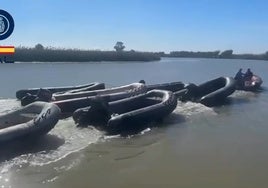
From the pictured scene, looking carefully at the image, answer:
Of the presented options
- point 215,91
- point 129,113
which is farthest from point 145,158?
point 215,91

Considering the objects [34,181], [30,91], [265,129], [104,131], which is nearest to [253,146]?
[265,129]

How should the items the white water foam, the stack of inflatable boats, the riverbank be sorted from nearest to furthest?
the stack of inflatable boats
the white water foam
the riverbank

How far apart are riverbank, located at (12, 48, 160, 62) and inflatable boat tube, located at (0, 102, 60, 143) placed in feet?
163

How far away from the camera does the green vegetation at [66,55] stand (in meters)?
63.5

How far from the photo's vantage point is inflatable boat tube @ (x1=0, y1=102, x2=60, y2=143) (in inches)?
372

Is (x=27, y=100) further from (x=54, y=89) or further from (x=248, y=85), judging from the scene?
(x=248, y=85)

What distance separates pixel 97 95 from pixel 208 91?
832 centimetres

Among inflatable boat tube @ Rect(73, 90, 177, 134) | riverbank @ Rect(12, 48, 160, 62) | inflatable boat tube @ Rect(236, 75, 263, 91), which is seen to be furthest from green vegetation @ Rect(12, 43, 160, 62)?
inflatable boat tube @ Rect(73, 90, 177, 134)

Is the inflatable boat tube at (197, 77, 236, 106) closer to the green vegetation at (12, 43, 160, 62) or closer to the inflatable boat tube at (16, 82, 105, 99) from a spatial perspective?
the inflatable boat tube at (16, 82, 105, 99)

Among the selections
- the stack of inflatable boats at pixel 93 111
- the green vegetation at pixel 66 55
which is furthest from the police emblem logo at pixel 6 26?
the green vegetation at pixel 66 55

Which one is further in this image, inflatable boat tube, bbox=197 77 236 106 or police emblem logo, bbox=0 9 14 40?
inflatable boat tube, bbox=197 77 236 106

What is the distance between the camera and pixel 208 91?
71.8 ft

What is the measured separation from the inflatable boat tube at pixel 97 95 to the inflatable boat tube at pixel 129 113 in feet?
1.80

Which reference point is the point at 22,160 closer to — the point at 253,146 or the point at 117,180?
the point at 117,180
